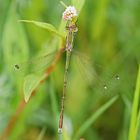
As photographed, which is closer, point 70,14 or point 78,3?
point 70,14

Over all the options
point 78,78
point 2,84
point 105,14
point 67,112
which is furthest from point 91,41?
point 2,84

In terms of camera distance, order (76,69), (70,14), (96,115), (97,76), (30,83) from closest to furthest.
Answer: (70,14)
(30,83)
(96,115)
(97,76)
(76,69)

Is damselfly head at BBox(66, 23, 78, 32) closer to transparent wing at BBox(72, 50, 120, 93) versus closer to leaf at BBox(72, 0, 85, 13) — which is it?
leaf at BBox(72, 0, 85, 13)

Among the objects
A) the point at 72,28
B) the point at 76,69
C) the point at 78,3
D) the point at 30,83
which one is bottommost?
the point at 30,83

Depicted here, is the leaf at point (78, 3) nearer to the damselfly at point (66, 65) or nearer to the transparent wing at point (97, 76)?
the damselfly at point (66, 65)

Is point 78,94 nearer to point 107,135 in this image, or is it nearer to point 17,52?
point 107,135

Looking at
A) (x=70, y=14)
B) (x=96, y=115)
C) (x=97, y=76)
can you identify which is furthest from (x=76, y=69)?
(x=70, y=14)

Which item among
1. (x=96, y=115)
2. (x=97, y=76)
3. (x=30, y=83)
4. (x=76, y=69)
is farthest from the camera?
(x=76, y=69)

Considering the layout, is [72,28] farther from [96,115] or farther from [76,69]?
[76,69]

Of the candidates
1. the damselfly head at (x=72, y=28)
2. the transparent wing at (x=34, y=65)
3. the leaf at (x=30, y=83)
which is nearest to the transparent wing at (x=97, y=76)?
the transparent wing at (x=34, y=65)
